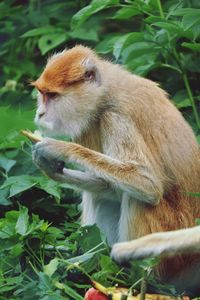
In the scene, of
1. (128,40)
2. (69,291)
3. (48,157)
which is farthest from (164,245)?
(128,40)

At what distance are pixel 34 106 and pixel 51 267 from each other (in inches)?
96.7

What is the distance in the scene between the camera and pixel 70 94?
6.79 m

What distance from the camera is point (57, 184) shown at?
23.1 feet

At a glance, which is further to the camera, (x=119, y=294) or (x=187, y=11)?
(x=187, y=11)

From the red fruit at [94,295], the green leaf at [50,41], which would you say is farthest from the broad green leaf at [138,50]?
the red fruit at [94,295]

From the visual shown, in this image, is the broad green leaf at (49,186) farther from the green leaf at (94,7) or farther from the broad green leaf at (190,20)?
the broad green leaf at (190,20)

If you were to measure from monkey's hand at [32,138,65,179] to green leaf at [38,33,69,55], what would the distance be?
106 inches

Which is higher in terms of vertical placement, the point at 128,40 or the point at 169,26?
the point at 169,26

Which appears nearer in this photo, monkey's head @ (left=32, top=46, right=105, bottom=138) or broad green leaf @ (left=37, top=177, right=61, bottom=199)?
monkey's head @ (left=32, top=46, right=105, bottom=138)

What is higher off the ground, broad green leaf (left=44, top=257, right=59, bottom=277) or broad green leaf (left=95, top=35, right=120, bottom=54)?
broad green leaf (left=95, top=35, right=120, bottom=54)

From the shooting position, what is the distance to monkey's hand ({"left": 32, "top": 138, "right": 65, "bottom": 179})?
643 cm

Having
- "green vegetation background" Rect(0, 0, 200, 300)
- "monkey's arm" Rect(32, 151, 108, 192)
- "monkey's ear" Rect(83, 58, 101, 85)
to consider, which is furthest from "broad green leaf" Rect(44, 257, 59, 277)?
"monkey's ear" Rect(83, 58, 101, 85)

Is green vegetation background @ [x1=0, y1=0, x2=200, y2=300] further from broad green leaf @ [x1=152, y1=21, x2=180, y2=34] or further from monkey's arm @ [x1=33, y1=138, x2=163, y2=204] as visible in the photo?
monkey's arm @ [x1=33, y1=138, x2=163, y2=204]

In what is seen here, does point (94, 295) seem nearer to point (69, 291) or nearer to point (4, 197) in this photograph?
point (69, 291)
